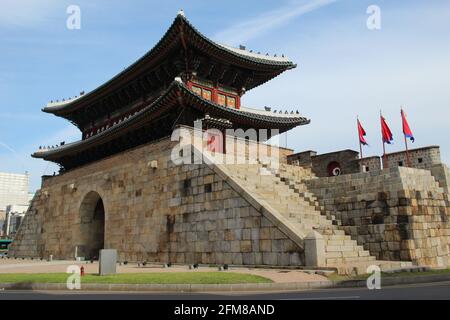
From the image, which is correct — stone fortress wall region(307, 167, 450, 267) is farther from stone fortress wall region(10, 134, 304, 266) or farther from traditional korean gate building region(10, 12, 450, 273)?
stone fortress wall region(10, 134, 304, 266)

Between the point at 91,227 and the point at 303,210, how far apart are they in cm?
1660

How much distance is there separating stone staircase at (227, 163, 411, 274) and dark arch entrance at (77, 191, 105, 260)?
13.0 metres

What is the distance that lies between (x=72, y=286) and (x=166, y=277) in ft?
8.42

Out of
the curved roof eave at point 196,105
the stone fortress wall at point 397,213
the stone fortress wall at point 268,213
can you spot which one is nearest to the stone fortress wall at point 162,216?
the stone fortress wall at point 268,213

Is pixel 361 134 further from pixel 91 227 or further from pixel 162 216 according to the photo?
pixel 91 227

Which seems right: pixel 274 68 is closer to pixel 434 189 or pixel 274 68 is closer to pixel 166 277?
pixel 434 189

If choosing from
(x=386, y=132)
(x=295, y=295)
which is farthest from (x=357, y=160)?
(x=295, y=295)

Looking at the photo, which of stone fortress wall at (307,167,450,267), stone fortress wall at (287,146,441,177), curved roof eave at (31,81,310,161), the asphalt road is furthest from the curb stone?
curved roof eave at (31,81,310,161)

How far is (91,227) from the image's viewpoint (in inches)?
1043

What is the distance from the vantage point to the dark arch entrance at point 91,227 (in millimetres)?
25812

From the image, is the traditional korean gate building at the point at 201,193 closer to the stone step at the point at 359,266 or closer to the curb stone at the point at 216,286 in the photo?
the stone step at the point at 359,266

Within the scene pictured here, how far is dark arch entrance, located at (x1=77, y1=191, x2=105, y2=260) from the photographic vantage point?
2581 cm

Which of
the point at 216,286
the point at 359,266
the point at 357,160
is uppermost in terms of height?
the point at 357,160

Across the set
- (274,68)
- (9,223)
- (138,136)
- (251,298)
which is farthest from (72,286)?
(9,223)
